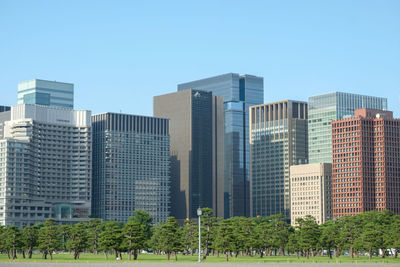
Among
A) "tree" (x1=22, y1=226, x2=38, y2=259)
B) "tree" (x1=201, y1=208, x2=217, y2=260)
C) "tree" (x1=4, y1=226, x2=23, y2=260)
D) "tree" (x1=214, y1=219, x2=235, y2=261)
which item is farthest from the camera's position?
"tree" (x1=22, y1=226, x2=38, y2=259)

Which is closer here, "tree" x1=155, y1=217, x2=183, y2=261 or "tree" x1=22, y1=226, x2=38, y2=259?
"tree" x1=155, y1=217, x2=183, y2=261

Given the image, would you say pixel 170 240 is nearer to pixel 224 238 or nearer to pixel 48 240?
pixel 224 238

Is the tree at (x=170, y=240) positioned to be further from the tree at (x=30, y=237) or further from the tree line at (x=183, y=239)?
the tree at (x=30, y=237)

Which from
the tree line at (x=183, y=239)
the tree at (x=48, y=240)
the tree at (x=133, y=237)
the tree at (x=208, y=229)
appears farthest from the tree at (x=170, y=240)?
the tree at (x=48, y=240)

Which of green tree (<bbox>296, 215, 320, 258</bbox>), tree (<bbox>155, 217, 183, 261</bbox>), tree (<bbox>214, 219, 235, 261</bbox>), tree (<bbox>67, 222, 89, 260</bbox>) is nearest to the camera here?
tree (<bbox>214, 219, 235, 261</bbox>)

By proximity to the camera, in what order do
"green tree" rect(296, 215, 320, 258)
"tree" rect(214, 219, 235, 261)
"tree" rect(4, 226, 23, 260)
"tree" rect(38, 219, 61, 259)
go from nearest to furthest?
"tree" rect(214, 219, 235, 261) < "tree" rect(4, 226, 23, 260) < "tree" rect(38, 219, 61, 259) < "green tree" rect(296, 215, 320, 258)

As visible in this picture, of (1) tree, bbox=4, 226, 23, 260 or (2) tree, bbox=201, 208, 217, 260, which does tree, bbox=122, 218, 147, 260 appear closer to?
(2) tree, bbox=201, 208, 217, 260

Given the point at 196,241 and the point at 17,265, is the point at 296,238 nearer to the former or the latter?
the point at 196,241

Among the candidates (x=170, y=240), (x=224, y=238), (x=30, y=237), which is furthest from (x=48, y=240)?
(x=224, y=238)

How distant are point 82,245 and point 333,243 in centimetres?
6542

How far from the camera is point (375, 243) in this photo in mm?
184625

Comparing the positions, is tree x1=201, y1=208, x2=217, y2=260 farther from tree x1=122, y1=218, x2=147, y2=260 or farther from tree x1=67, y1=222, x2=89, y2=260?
tree x1=67, y1=222, x2=89, y2=260

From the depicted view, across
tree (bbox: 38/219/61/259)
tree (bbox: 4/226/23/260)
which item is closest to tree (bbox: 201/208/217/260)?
tree (bbox: 38/219/61/259)

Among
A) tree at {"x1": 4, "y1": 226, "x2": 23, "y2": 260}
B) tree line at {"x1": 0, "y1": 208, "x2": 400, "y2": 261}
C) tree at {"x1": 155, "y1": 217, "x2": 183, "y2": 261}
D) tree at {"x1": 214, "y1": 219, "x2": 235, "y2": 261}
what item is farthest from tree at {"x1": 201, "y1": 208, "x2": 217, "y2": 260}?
tree at {"x1": 4, "y1": 226, "x2": 23, "y2": 260}
